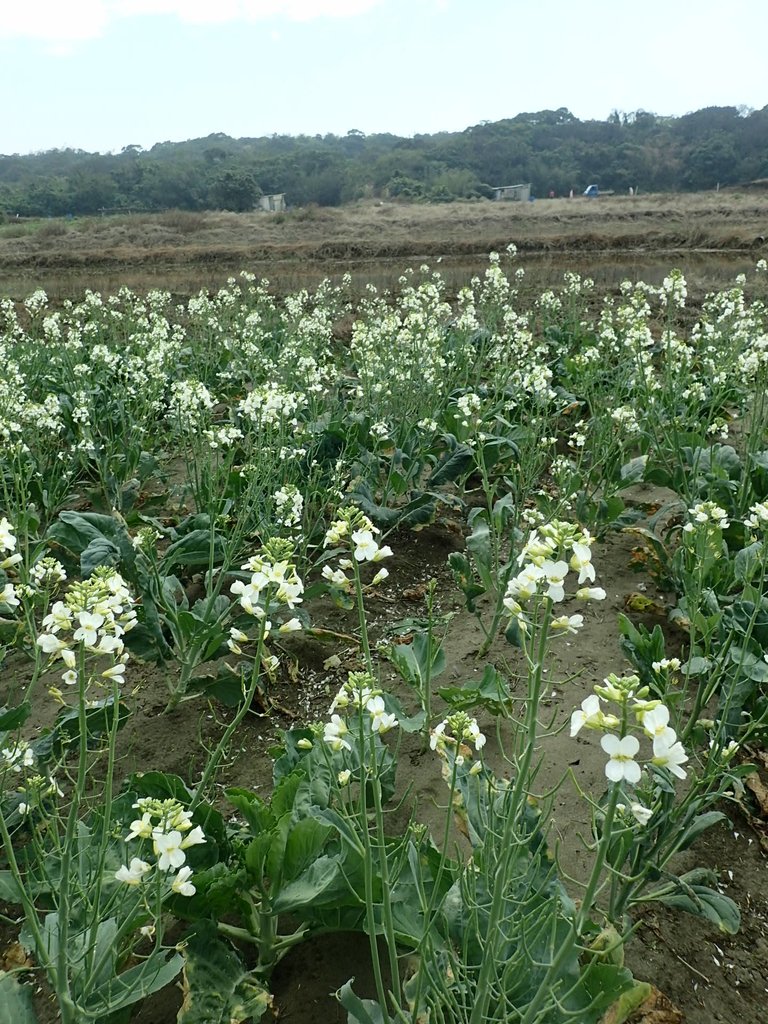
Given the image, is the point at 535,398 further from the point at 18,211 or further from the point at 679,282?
the point at 18,211

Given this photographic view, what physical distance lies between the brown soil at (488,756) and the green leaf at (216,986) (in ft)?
0.73

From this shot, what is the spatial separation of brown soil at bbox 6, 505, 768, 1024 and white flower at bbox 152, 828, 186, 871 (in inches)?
21.8

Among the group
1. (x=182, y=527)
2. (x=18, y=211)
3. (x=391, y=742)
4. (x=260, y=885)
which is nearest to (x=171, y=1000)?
(x=260, y=885)

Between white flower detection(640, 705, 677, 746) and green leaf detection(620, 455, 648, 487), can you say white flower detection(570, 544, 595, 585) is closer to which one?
white flower detection(640, 705, 677, 746)

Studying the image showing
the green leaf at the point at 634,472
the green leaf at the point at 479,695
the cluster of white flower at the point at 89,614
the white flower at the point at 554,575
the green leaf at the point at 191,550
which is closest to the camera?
the white flower at the point at 554,575

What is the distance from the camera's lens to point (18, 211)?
180 feet

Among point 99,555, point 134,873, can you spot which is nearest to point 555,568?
point 134,873

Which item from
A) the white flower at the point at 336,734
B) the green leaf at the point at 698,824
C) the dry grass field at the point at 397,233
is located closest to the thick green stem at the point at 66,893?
the white flower at the point at 336,734

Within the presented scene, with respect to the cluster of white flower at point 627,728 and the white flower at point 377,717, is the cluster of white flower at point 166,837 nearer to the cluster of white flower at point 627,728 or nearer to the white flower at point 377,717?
the white flower at point 377,717

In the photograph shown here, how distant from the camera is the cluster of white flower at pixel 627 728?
1.16 m

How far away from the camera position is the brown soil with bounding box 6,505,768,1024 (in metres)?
2.22

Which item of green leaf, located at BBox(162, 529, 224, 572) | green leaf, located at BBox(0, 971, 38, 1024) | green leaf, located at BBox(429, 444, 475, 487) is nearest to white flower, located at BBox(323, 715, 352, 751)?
green leaf, located at BBox(0, 971, 38, 1024)

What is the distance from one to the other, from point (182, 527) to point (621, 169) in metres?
71.3

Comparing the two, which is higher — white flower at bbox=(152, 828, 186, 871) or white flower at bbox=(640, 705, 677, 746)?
white flower at bbox=(640, 705, 677, 746)
